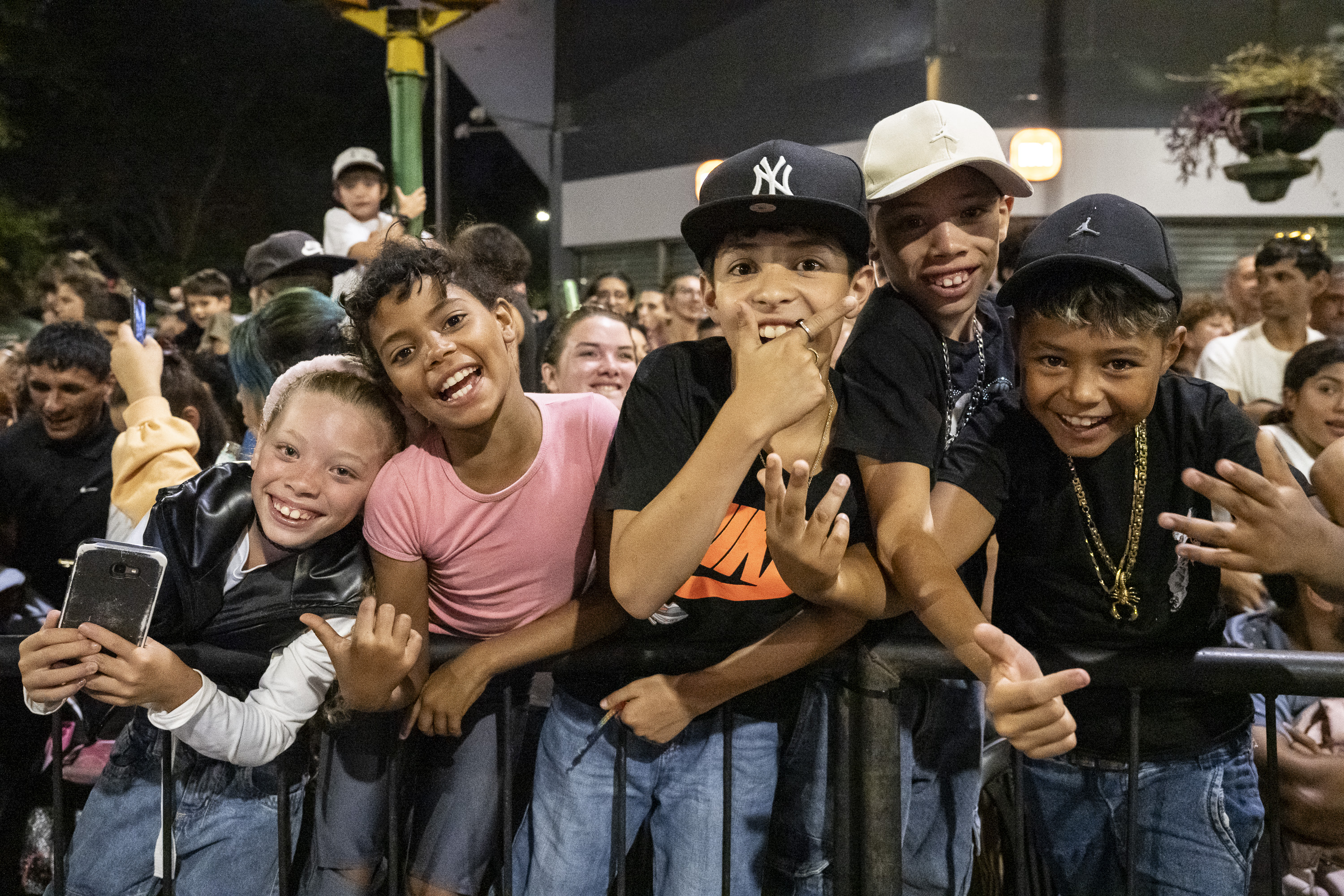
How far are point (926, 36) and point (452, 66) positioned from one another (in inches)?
312

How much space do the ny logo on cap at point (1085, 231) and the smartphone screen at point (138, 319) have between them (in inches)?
106

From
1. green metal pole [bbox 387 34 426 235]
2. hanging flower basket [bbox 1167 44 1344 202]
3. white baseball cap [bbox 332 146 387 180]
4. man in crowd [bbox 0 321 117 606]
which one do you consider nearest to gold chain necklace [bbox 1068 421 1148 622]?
man in crowd [bbox 0 321 117 606]

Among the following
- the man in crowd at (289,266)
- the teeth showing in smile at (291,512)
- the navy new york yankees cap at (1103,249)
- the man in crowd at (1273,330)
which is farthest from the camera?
the man in crowd at (1273,330)

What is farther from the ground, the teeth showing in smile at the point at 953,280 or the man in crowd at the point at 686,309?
the man in crowd at the point at 686,309

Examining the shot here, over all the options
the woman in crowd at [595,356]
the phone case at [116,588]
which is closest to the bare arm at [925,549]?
the phone case at [116,588]

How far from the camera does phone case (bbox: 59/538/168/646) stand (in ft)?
5.97

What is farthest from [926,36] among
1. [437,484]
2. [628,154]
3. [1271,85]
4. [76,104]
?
[76,104]

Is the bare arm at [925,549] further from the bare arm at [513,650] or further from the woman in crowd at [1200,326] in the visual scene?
the woman in crowd at [1200,326]

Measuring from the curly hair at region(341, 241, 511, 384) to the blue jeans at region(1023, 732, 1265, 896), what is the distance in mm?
1518

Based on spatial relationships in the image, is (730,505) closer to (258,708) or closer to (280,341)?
(258,708)

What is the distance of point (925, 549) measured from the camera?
1.77 meters

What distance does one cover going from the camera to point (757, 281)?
194 cm

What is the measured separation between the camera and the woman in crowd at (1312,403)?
11.4 feet

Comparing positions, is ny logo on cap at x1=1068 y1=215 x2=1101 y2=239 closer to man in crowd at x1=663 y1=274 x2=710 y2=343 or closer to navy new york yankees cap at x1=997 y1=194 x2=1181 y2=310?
navy new york yankees cap at x1=997 y1=194 x2=1181 y2=310
